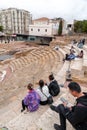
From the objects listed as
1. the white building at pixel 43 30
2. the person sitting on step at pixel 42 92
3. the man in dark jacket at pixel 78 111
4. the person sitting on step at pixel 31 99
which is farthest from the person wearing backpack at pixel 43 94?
the white building at pixel 43 30

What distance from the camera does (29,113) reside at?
4523mm

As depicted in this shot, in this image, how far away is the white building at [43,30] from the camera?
44.7 meters

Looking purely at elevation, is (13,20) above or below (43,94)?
above

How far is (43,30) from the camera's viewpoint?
45719 millimetres

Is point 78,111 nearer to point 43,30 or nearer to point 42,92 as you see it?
point 42,92

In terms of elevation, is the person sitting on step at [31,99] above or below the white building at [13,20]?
below

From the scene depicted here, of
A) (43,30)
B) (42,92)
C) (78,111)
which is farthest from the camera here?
(43,30)

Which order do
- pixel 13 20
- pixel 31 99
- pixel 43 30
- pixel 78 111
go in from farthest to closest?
pixel 13 20, pixel 43 30, pixel 31 99, pixel 78 111

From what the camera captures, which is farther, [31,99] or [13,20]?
[13,20]

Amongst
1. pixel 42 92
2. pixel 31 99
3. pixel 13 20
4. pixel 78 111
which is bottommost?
pixel 31 99

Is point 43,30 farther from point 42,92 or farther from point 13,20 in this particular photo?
point 13,20

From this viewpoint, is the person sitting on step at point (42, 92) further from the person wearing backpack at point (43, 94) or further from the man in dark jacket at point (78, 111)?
the man in dark jacket at point (78, 111)

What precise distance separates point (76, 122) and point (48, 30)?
4392 cm

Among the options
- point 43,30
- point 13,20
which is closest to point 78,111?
point 43,30
